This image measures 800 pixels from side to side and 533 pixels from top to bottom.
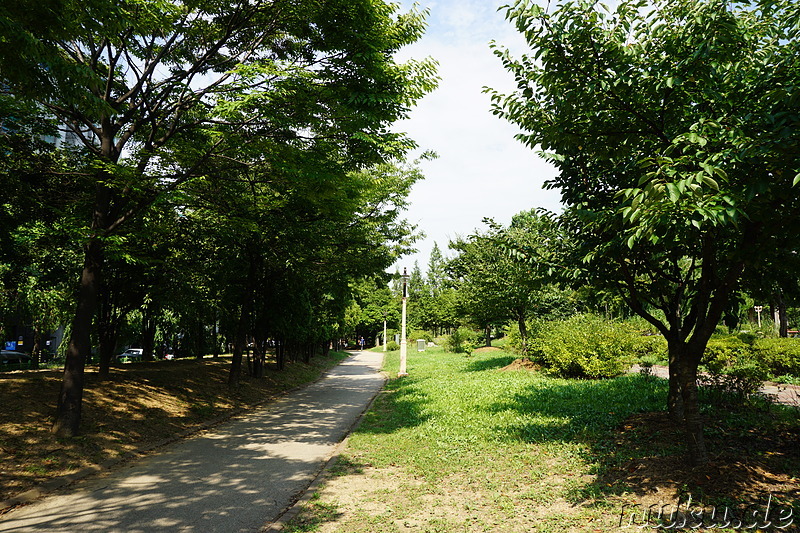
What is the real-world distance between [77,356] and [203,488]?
404cm

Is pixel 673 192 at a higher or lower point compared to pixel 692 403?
higher

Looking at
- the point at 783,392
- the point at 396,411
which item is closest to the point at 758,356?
the point at 783,392

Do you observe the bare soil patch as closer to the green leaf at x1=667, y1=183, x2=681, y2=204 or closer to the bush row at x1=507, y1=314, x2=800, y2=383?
the green leaf at x1=667, y1=183, x2=681, y2=204

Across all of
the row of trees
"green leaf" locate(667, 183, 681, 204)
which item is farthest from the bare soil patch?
the row of trees

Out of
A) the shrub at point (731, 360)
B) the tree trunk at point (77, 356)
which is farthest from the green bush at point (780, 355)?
the tree trunk at point (77, 356)

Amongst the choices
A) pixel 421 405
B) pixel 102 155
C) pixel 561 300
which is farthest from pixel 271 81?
pixel 561 300

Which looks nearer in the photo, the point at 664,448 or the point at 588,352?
the point at 664,448

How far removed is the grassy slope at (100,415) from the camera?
6.50 meters

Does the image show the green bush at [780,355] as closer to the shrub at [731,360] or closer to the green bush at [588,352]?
the shrub at [731,360]

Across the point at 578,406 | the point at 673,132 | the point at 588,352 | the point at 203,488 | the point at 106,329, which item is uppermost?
the point at 673,132

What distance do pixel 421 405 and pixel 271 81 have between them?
890 centimetres

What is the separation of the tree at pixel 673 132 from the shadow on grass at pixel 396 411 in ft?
18.4

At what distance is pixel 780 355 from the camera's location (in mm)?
14211

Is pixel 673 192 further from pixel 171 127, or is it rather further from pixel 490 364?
pixel 490 364
